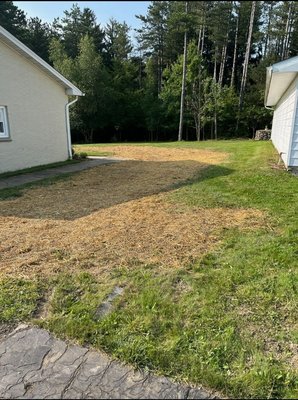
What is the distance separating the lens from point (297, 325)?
2273 millimetres

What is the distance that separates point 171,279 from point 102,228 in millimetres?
1643

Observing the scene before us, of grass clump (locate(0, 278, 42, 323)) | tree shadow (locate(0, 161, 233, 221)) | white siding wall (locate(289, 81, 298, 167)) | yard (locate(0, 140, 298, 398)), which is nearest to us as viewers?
yard (locate(0, 140, 298, 398))

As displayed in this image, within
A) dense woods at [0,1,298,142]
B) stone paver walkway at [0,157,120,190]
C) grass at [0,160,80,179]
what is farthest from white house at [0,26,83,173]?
dense woods at [0,1,298,142]

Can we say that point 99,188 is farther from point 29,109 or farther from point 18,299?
point 29,109

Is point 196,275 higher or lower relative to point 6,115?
lower

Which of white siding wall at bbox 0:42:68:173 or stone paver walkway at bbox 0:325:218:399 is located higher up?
white siding wall at bbox 0:42:68:173

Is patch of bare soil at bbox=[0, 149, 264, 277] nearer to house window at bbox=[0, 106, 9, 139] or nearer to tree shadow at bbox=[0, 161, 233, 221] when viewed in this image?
tree shadow at bbox=[0, 161, 233, 221]

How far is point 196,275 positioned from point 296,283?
2.83 feet

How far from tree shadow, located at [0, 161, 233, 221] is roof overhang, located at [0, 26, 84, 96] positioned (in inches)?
125

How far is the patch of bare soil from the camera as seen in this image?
3.35 meters

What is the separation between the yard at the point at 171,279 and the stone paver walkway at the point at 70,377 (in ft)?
0.29

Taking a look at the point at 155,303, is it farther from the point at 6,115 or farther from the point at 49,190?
the point at 6,115

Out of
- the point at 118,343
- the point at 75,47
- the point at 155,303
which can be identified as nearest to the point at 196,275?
the point at 155,303

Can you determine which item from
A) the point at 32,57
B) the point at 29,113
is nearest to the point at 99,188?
the point at 29,113
